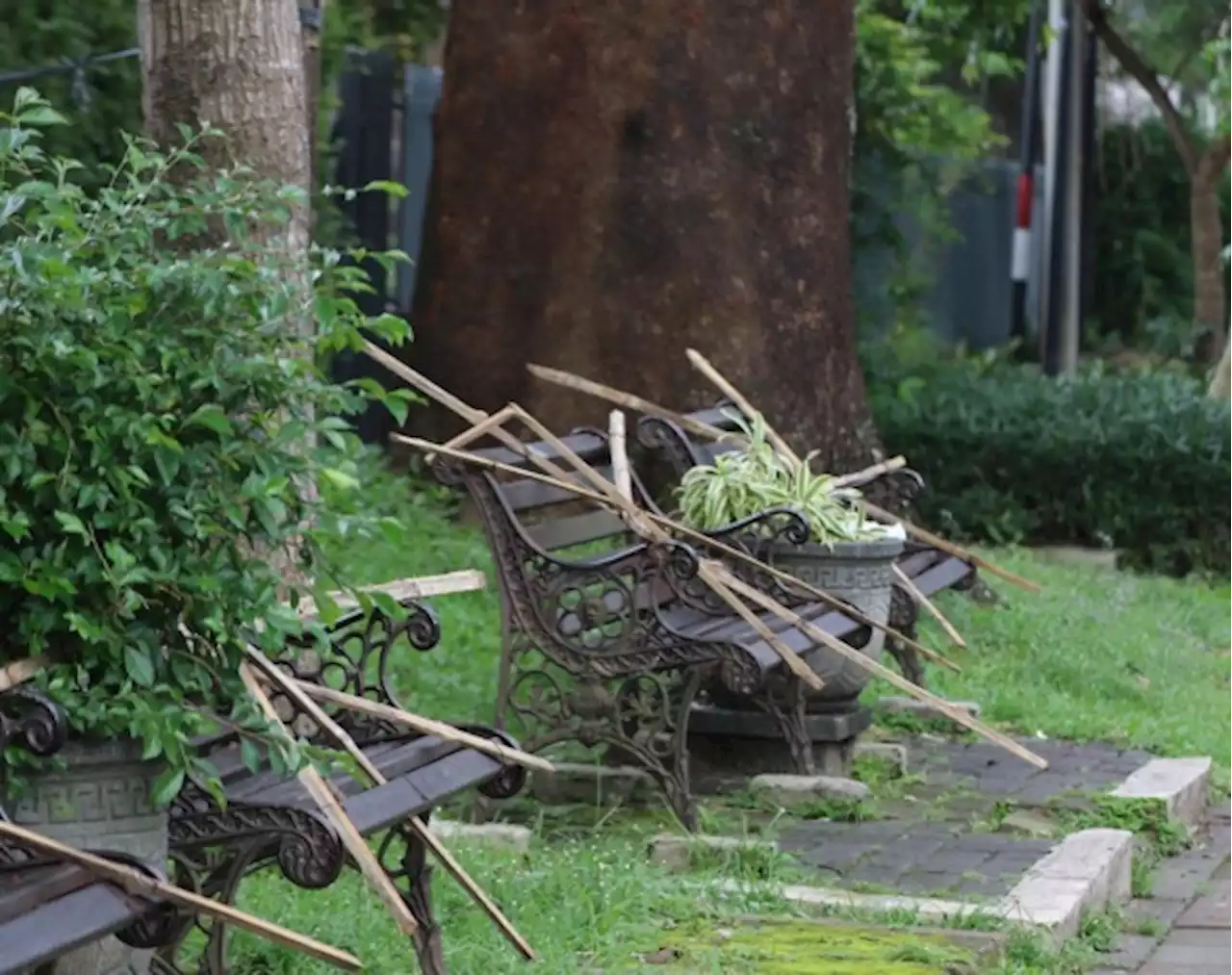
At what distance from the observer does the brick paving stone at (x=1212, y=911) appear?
6477 mm

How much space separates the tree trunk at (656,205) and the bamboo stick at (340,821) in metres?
6.56

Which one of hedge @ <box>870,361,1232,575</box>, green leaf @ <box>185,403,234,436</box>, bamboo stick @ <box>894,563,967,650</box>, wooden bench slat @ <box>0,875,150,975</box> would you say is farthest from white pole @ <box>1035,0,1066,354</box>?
wooden bench slat @ <box>0,875,150,975</box>

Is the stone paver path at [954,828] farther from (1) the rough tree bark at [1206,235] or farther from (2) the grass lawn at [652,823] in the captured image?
(1) the rough tree bark at [1206,235]

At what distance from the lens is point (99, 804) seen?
14.6ft

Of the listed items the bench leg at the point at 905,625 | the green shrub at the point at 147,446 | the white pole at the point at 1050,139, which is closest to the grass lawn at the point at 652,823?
the bench leg at the point at 905,625

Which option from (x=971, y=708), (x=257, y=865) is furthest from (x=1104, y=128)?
(x=257, y=865)

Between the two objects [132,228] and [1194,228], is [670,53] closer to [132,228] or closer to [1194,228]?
[132,228]

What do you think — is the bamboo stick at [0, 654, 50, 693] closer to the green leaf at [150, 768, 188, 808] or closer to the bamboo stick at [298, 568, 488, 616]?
the green leaf at [150, 768, 188, 808]

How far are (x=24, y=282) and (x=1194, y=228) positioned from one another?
20317 mm

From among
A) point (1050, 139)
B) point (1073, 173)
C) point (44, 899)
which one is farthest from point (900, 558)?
point (1050, 139)

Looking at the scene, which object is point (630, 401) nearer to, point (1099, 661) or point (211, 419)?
point (1099, 661)

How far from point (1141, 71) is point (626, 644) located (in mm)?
15988

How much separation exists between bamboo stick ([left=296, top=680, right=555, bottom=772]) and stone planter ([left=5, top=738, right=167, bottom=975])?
439 millimetres

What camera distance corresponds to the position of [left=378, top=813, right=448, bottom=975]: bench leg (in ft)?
16.6
